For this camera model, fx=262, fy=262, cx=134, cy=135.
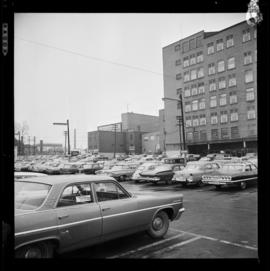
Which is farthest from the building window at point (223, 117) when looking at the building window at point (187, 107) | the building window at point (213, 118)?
the building window at point (187, 107)

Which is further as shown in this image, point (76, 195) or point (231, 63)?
point (231, 63)

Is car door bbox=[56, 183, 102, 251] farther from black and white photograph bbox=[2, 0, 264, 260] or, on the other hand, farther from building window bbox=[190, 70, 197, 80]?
building window bbox=[190, 70, 197, 80]

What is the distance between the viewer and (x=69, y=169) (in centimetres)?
473

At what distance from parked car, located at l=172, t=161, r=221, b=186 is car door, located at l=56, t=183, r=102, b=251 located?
292 cm

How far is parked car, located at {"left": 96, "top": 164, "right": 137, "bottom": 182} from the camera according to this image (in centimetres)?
532

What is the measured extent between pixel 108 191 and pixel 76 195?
490mm

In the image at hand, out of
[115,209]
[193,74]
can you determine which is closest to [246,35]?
[193,74]

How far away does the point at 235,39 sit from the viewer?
4.00 meters

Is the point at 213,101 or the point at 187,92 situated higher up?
the point at 187,92

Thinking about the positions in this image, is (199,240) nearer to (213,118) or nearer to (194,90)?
(213,118)

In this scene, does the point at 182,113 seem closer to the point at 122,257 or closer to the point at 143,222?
the point at 143,222
